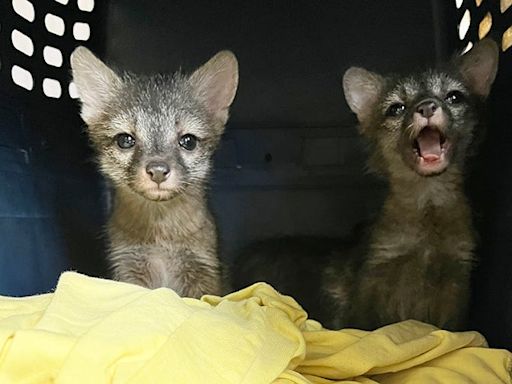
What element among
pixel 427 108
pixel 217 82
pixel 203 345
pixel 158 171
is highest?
pixel 217 82

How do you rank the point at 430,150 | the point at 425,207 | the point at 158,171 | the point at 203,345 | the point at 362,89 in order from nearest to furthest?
the point at 203,345
the point at 158,171
the point at 430,150
the point at 425,207
the point at 362,89

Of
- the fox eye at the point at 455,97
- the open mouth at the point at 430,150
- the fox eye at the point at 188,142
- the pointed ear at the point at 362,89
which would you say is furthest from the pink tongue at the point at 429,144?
the fox eye at the point at 188,142

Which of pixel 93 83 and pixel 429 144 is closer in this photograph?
pixel 429 144

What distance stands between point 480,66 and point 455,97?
93 millimetres

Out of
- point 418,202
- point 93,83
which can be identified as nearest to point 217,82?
point 93,83

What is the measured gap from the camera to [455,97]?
1.59 m

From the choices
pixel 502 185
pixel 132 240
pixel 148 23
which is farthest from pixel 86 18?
pixel 502 185

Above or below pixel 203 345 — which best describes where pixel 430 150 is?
above

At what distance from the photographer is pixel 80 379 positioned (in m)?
0.90

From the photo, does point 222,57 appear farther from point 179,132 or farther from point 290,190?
point 290,190

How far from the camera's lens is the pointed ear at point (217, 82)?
1651mm

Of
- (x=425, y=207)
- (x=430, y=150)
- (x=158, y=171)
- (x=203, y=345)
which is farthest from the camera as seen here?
(x=425, y=207)

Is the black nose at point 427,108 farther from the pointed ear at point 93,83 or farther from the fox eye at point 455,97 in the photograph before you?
the pointed ear at point 93,83

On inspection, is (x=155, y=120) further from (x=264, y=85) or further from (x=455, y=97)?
(x=455, y=97)
